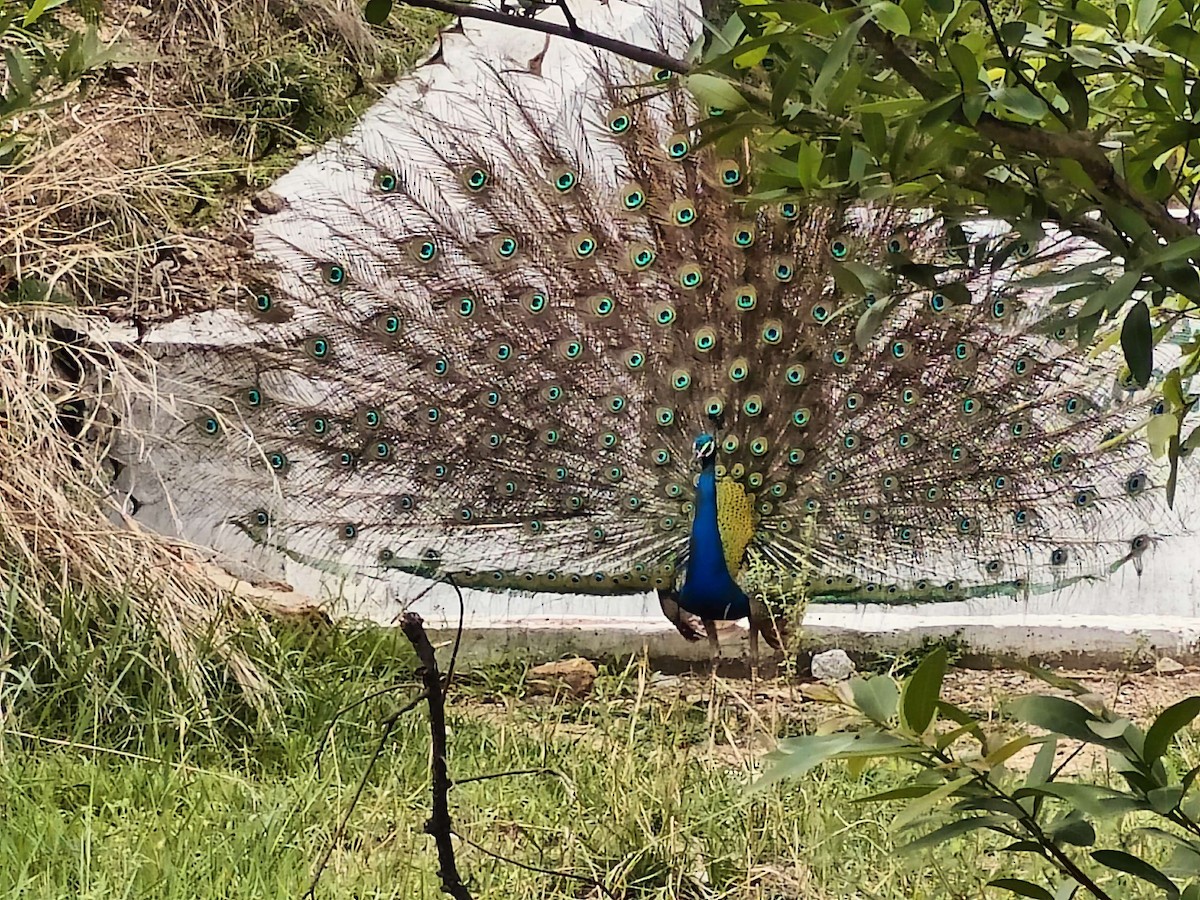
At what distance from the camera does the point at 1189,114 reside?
1.34 ft

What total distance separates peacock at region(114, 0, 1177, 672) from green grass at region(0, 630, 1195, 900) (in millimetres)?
565

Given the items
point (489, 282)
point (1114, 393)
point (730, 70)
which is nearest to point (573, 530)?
point (489, 282)

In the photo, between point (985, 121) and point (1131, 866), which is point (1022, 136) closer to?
point (985, 121)

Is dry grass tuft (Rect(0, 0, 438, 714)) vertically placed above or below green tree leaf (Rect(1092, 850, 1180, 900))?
above

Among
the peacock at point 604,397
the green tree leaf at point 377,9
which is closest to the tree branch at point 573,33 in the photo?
the green tree leaf at point 377,9

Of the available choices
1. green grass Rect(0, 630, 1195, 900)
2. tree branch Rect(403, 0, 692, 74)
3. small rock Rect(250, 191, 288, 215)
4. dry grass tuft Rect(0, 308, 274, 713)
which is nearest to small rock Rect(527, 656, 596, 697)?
green grass Rect(0, 630, 1195, 900)

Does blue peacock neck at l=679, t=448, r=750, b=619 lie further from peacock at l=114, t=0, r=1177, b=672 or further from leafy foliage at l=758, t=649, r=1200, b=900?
leafy foliage at l=758, t=649, r=1200, b=900

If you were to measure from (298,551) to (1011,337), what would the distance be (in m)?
1.58

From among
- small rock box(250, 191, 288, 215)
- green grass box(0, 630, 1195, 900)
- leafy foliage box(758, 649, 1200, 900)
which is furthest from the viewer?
small rock box(250, 191, 288, 215)

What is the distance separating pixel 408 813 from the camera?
156cm

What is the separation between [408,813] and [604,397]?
1.07 meters

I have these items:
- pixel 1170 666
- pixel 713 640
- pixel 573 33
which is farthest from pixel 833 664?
pixel 573 33

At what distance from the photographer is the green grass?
1.31m

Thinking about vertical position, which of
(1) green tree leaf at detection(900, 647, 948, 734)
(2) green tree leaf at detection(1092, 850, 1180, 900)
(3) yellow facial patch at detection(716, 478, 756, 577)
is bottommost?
(2) green tree leaf at detection(1092, 850, 1180, 900)
